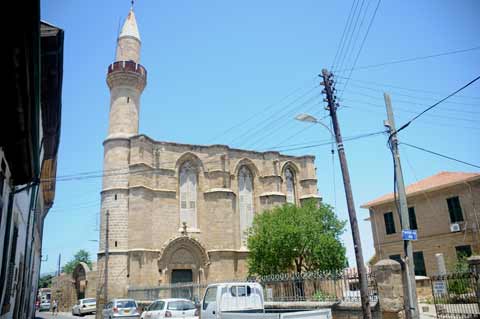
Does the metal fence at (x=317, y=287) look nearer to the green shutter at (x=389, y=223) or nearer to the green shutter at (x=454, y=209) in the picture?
the green shutter at (x=454, y=209)

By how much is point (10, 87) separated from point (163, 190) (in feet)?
92.6

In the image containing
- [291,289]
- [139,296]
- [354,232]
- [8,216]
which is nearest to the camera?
[8,216]

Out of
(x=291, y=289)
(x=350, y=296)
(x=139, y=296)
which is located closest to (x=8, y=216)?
(x=350, y=296)

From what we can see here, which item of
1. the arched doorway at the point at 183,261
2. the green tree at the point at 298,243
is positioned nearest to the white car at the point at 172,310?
the green tree at the point at 298,243

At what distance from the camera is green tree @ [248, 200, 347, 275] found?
965 inches

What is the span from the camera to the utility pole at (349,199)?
33.0 feet

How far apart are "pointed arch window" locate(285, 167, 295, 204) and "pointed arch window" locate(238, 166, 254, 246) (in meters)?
4.53

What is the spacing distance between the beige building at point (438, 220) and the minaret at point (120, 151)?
20388 millimetres

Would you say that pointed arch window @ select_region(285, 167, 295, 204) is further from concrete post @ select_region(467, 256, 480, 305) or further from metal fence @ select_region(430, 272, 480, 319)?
concrete post @ select_region(467, 256, 480, 305)

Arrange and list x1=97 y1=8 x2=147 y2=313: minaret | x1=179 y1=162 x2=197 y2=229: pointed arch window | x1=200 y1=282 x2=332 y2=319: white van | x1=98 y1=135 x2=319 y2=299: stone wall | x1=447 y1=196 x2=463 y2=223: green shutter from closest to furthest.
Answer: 1. x1=200 y1=282 x2=332 y2=319: white van
2. x1=447 y1=196 x2=463 y2=223: green shutter
3. x1=97 y1=8 x2=147 y2=313: minaret
4. x1=98 y1=135 x2=319 y2=299: stone wall
5. x1=179 y1=162 x2=197 y2=229: pointed arch window

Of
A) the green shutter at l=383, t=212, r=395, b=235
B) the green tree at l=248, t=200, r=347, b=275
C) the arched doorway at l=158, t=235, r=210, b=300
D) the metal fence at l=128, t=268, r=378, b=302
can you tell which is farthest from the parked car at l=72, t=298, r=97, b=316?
the green shutter at l=383, t=212, r=395, b=235

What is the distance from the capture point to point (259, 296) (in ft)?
39.3

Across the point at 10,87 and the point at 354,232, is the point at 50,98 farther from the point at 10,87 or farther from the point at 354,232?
the point at 354,232

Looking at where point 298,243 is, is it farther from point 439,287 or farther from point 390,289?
point 390,289
